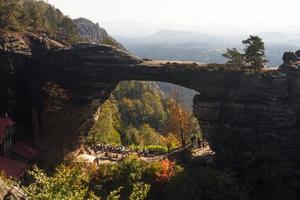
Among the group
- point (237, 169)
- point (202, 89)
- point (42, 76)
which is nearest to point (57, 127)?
point (42, 76)

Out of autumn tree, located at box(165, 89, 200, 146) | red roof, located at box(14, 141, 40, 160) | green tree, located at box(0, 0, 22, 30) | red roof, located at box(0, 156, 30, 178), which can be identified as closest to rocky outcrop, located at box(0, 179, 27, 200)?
red roof, located at box(0, 156, 30, 178)

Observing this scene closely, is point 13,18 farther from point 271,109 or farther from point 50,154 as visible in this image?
point 271,109

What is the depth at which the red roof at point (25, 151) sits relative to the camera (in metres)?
54.8

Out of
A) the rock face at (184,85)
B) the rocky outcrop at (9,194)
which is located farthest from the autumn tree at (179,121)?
the rocky outcrop at (9,194)

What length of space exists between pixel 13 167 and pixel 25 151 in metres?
5.21

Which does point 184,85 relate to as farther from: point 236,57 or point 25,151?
point 25,151

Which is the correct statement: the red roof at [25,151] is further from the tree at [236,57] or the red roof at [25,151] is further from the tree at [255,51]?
the tree at [255,51]

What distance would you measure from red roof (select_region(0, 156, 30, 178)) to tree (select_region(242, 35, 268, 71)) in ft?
96.4

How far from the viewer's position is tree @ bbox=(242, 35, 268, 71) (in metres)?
53.5

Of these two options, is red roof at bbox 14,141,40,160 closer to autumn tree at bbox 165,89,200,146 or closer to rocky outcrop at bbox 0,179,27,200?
autumn tree at bbox 165,89,200,146

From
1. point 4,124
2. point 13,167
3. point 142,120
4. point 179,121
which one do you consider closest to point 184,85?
point 179,121

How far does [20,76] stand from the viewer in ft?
193

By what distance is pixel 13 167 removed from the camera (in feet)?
167

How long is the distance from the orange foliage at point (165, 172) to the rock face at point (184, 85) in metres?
6.66
